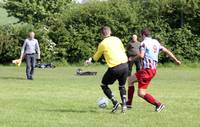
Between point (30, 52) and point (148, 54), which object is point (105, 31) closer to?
point (148, 54)

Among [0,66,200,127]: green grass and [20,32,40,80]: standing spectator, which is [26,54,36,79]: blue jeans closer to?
[20,32,40,80]: standing spectator

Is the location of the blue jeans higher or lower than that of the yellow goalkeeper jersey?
lower

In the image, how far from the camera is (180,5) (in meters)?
38.8

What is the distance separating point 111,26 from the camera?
39.3 meters

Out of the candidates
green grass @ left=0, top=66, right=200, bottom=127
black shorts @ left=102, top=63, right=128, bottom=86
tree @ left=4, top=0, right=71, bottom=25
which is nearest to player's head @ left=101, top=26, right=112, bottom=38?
black shorts @ left=102, top=63, right=128, bottom=86

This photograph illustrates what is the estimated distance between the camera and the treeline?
127 feet

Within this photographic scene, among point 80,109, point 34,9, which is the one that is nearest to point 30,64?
point 80,109

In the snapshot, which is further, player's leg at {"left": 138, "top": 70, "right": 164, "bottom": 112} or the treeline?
the treeline

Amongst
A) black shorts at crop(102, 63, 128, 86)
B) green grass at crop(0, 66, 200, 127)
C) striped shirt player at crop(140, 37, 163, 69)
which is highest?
striped shirt player at crop(140, 37, 163, 69)

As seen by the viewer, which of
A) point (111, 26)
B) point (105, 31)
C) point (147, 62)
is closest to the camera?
point (105, 31)

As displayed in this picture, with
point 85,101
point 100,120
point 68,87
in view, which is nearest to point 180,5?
point 68,87

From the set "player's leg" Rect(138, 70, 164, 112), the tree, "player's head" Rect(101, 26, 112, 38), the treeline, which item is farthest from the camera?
the tree

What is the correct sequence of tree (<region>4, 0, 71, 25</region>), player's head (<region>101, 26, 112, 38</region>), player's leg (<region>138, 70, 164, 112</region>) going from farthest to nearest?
tree (<region>4, 0, 71, 25</region>) → player's leg (<region>138, 70, 164, 112</region>) → player's head (<region>101, 26, 112, 38</region>)

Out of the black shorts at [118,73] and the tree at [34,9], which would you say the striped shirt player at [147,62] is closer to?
the black shorts at [118,73]
